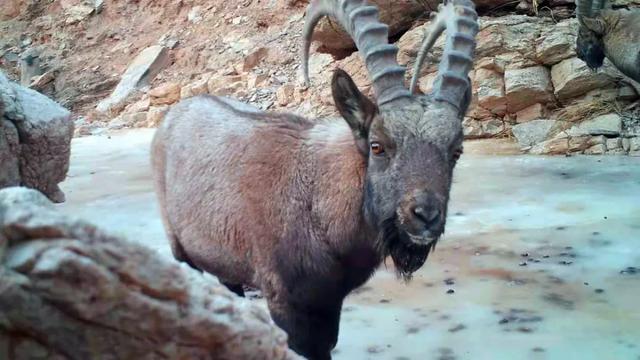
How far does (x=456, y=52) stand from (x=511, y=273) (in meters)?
2.04

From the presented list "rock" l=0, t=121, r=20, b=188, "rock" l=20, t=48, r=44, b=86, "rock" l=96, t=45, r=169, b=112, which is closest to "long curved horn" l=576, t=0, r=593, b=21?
"rock" l=0, t=121, r=20, b=188

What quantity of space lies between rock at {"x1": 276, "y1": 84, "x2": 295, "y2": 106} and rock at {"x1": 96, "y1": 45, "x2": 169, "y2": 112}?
14.6 feet

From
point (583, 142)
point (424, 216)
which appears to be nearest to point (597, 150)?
point (583, 142)

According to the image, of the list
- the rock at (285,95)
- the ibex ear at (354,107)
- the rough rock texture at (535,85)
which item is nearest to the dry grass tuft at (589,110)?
the rough rock texture at (535,85)

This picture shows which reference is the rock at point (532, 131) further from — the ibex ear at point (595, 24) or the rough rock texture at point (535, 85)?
the ibex ear at point (595, 24)

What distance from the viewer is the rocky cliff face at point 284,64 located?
10664 millimetres

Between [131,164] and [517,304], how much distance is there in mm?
6815

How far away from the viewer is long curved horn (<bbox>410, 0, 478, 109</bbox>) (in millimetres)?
3695

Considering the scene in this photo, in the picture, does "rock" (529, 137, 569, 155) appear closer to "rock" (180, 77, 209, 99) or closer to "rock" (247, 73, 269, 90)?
"rock" (247, 73, 269, 90)

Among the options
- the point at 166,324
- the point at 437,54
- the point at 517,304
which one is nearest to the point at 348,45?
the point at 437,54

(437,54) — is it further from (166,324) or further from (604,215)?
(166,324)

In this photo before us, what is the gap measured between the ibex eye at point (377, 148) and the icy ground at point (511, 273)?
1185 mm

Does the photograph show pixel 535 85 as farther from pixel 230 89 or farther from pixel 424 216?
pixel 424 216

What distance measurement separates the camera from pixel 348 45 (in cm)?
1325
